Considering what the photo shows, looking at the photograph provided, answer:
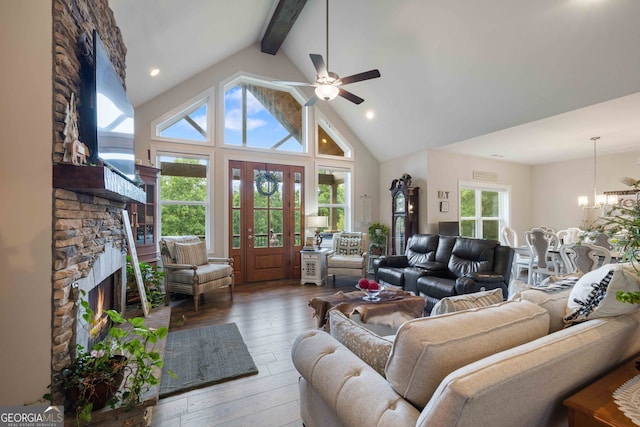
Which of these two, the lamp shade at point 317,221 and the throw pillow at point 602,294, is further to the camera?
the lamp shade at point 317,221

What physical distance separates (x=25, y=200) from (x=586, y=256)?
5.13 meters

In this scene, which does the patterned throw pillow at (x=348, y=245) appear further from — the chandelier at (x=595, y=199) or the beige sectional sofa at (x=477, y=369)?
the beige sectional sofa at (x=477, y=369)

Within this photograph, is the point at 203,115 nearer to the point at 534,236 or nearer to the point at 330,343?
the point at 330,343

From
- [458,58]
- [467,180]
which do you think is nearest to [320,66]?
[458,58]

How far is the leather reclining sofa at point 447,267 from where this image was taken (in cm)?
326

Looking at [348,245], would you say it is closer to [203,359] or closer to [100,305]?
[203,359]

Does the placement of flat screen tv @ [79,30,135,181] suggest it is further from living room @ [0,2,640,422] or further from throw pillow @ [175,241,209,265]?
throw pillow @ [175,241,209,265]

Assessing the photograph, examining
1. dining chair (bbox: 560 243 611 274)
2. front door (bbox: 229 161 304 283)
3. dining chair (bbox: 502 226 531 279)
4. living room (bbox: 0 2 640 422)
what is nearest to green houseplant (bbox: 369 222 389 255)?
living room (bbox: 0 2 640 422)

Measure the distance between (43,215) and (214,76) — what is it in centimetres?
440

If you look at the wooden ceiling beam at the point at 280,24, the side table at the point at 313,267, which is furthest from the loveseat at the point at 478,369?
the wooden ceiling beam at the point at 280,24

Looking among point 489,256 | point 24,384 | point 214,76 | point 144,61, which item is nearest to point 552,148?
point 489,256

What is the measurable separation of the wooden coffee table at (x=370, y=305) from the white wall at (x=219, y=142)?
10.2ft

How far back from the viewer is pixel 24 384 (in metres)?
1.52

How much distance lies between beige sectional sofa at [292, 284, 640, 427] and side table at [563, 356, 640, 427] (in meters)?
0.04
